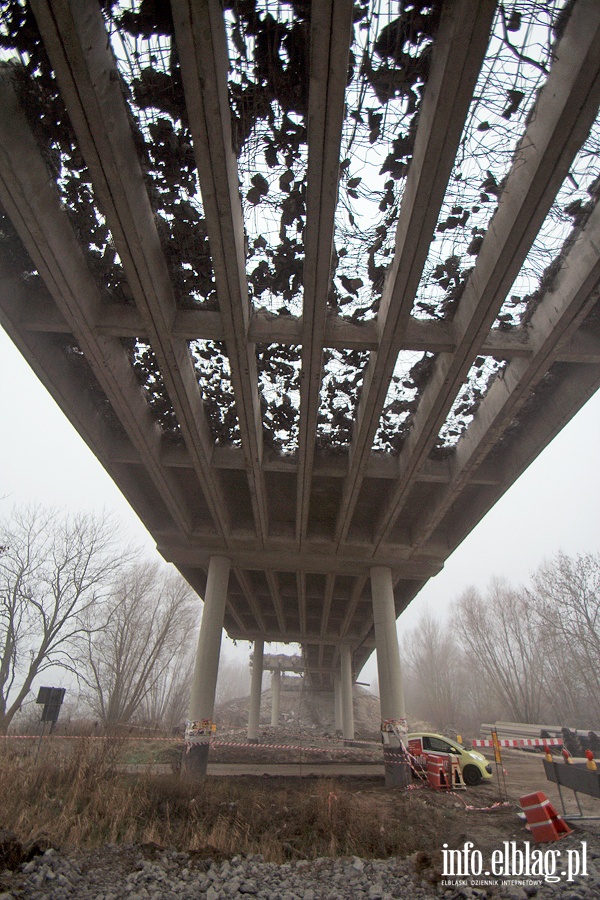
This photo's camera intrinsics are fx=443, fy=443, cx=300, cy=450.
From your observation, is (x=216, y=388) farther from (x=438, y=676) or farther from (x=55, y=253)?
(x=438, y=676)

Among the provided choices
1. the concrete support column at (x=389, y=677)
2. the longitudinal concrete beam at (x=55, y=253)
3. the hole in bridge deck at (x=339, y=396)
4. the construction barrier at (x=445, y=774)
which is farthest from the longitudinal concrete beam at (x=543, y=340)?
the construction barrier at (x=445, y=774)

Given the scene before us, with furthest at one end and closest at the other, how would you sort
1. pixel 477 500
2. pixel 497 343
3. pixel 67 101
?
1. pixel 477 500
2. pixel 497 343
3. pixel 67 101

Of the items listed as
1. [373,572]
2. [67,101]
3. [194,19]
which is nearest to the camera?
[194,19]

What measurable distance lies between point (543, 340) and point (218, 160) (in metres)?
5.30

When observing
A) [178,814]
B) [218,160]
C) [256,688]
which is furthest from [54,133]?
[256,688]

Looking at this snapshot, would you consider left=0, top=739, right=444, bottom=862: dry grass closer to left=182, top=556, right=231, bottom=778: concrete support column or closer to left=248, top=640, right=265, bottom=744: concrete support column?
left=182, top=556, right=231, bottom=778: concrete support column

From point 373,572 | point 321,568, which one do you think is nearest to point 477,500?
point 373,572

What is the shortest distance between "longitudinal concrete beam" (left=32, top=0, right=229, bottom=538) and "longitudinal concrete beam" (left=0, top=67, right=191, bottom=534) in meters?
0.84

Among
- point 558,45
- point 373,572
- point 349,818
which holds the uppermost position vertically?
point 558,45

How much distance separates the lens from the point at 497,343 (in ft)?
23.8

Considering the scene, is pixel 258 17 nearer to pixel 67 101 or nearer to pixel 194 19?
pixel 194 19

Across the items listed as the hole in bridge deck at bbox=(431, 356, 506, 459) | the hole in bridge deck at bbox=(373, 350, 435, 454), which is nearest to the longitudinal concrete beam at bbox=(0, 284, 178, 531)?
the hole in bridge deck at bbox=(373, 350, 435, 454)

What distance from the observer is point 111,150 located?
15.7 ft

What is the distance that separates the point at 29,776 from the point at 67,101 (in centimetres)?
913
